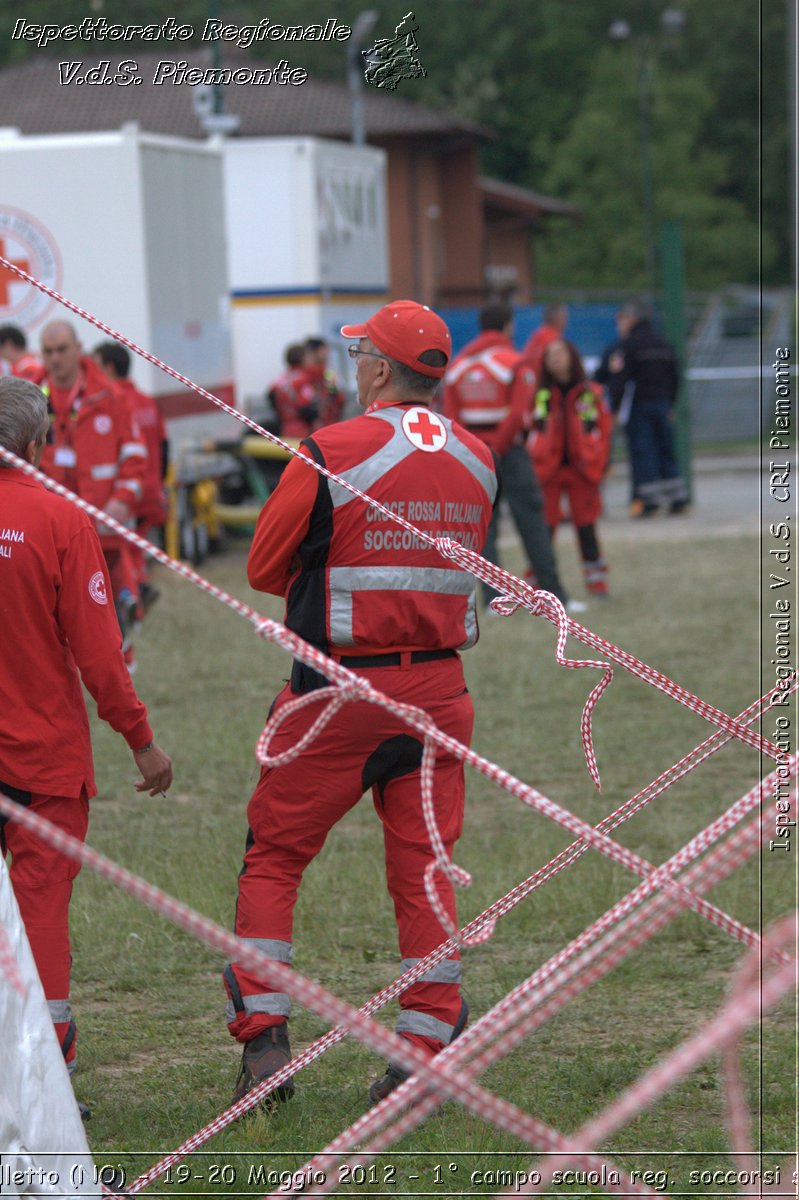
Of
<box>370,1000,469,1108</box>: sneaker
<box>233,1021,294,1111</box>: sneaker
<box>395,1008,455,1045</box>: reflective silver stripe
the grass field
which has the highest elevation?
<box>395,1008,455,1045</box>: reflective silver stripe

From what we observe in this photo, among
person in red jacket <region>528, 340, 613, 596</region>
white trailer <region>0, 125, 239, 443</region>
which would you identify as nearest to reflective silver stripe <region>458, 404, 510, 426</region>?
person in red jacket <region>528, 340, 613, 596</region>

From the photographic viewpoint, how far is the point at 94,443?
29.6 ft

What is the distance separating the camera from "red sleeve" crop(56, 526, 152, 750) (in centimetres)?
381

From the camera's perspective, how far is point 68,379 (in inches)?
348

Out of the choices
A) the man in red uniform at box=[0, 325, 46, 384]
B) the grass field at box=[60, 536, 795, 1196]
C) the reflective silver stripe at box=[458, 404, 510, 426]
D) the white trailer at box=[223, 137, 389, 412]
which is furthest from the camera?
the white trailer at box=[223, 137, 389, 412]

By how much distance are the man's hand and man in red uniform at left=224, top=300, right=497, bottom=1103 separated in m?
0.24

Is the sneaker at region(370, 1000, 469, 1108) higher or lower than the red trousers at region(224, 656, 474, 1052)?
lower

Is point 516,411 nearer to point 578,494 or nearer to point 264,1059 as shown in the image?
point 578,494

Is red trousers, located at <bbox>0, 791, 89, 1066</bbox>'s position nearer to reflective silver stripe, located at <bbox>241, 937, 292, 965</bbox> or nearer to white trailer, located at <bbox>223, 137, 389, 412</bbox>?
reflective silver stripe, located at <bbox>241, 937, 292, 965</bbox>

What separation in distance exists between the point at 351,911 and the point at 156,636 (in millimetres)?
6140

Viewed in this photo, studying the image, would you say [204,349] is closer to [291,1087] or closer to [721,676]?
[721,676]

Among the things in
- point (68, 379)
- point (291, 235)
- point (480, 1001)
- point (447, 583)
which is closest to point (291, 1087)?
point (480, 1001)

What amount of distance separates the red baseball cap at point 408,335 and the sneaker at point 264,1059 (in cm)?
165

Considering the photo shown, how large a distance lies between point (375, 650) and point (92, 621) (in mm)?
691
